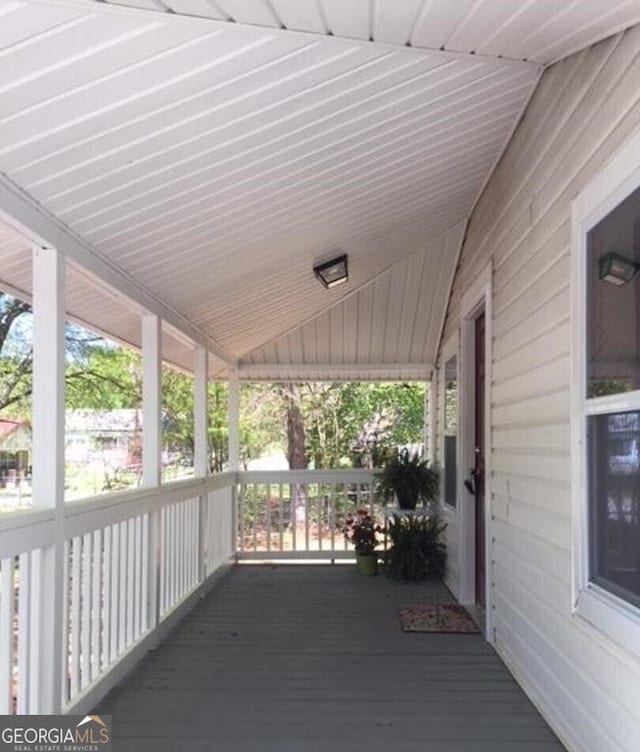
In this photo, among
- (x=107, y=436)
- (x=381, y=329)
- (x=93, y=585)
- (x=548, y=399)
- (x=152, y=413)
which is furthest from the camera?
(x=107, y=436)

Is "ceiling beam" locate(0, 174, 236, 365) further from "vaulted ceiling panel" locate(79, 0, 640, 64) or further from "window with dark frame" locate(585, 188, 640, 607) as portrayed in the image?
"window with dark frame" locate(585, 188, 640, 607)

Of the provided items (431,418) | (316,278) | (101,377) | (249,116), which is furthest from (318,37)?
(101,377)

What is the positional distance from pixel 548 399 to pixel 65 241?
6.69ft

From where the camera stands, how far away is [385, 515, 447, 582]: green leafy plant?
6.20 metres

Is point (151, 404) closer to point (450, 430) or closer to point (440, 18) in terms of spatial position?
point (450, 430)

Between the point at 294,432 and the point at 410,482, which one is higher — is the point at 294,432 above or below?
above

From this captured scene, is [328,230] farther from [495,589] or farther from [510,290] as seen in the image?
[495,589]

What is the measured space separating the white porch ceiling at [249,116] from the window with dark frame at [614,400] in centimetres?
66

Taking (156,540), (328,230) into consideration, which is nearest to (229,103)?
(328,230)

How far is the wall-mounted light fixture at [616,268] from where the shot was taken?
2.25m

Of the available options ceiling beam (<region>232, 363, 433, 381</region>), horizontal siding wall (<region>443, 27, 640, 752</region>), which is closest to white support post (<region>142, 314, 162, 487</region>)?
horizontal siding wall (<region>443, 27, 640, 752</region>)

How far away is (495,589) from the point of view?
4121 millimetres

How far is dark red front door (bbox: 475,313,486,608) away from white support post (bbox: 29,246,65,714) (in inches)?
111

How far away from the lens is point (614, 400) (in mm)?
2322
